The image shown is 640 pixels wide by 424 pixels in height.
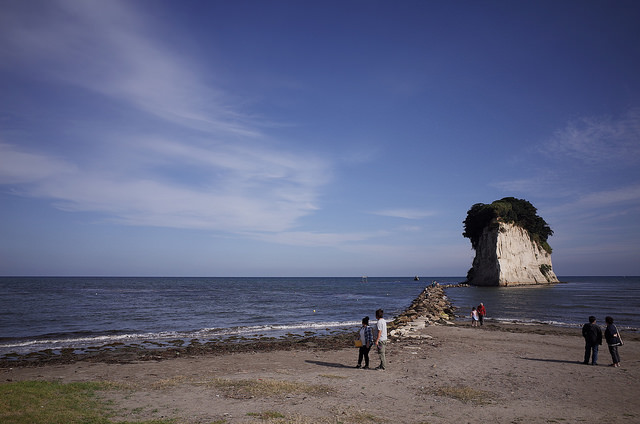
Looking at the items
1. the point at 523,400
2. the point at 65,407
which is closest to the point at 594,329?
the point at 523,400

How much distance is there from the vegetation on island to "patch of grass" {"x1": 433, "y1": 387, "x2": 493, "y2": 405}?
76346 millimetres

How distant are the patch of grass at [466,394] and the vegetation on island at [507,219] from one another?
7635cm

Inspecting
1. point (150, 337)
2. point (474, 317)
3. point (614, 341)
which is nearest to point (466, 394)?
point (614, 341)

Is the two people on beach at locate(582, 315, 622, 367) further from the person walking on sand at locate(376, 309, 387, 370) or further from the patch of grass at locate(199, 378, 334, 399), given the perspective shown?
the patch of grass at locate(199, 378, 334, 399)

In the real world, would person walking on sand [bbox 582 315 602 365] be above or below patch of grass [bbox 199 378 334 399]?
above

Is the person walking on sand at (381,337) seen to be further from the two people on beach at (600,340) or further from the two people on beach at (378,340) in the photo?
the two people on beach at (600,340)

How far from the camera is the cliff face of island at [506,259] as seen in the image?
3184 inches


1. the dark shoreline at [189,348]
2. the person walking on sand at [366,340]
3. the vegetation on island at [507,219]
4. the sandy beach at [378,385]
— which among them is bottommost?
the dark shoreline at [189,348]

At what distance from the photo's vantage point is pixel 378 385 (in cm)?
1215

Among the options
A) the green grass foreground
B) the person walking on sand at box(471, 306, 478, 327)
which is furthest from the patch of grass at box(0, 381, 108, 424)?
the person walking on sand at box(471, 306, 478, 327)

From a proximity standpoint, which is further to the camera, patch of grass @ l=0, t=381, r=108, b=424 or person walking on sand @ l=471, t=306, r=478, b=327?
person walking on sand @ l=471, t=306, r=478, b=327

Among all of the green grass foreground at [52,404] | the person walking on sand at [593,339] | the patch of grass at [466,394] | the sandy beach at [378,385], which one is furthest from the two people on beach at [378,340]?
the person walking on sand at [593,339]

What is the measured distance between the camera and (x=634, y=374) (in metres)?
13.5

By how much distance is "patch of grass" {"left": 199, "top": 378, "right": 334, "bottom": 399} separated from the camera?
11.0m
